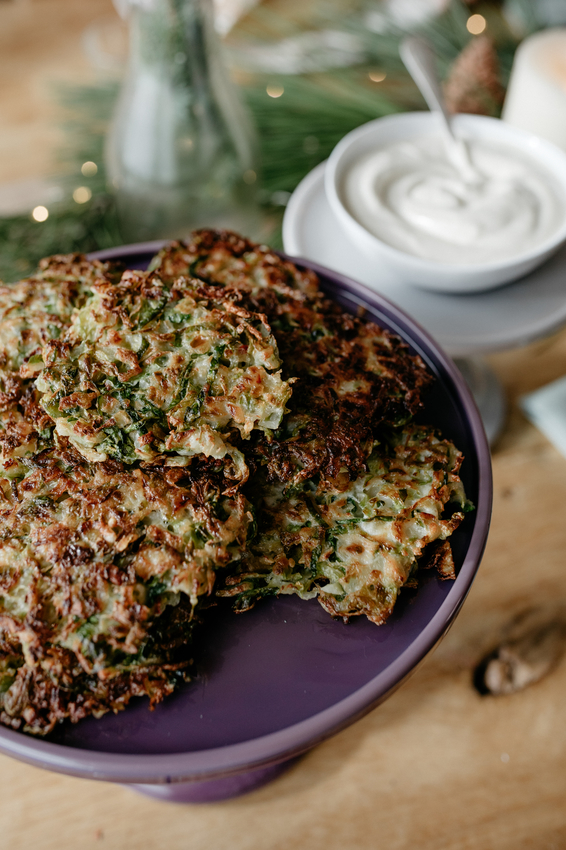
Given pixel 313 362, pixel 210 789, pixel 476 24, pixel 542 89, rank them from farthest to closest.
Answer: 1. pixel 476 24
2. pixel 542 89
3. pixel 210 789
4. pixel 313 362

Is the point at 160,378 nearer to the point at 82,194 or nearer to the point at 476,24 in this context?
the point at 82,194

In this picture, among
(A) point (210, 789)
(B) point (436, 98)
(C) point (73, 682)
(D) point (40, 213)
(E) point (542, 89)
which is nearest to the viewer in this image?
(C) point (73, 682)

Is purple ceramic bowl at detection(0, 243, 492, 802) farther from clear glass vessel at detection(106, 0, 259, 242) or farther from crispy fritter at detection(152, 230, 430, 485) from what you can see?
clear glass vessel at detection(106, 0, 259, 242)

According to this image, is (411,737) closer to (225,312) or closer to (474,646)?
(474,646)

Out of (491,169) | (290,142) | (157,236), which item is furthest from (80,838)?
(290,142)

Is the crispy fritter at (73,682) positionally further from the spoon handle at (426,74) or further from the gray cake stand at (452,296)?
the spoon handle at (426,74)

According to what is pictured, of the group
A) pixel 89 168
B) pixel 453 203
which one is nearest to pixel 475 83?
pixel 453 203
